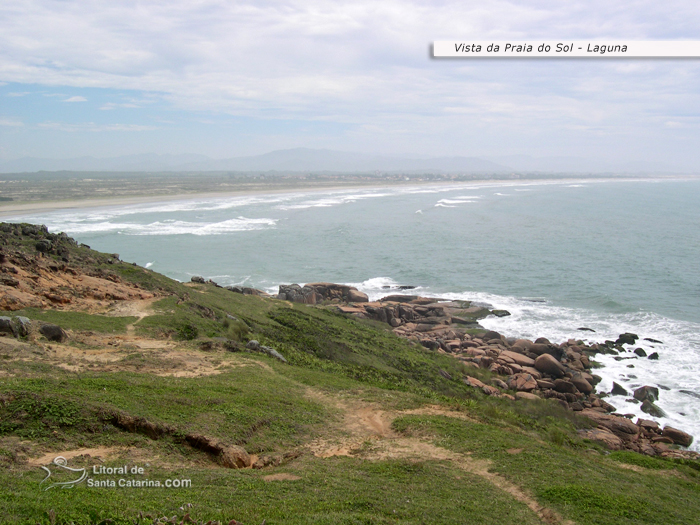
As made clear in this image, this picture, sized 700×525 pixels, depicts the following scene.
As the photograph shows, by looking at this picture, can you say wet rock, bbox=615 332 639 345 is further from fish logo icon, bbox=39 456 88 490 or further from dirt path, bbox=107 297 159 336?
fish logo icon, bbox=39 456 88 490

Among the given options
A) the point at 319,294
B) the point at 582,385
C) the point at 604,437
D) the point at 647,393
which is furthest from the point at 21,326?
the point at 647,393

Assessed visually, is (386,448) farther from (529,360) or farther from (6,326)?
(529,360)

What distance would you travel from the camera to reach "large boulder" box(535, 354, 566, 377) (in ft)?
84.7

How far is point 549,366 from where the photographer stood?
1024 inches

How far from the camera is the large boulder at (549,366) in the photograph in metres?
25.8

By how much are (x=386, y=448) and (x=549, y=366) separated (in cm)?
1700

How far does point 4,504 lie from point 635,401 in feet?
84.1

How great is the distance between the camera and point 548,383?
2462 cm

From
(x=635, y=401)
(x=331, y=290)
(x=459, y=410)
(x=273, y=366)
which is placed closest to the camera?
(x=459, y=410)

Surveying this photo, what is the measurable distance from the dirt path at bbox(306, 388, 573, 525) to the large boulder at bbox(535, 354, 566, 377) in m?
14.5

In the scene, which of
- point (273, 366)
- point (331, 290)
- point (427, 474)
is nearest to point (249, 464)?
point (427, 474)

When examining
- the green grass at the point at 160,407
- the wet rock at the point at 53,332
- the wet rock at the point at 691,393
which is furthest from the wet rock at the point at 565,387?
the wet rock at the point at 53,332

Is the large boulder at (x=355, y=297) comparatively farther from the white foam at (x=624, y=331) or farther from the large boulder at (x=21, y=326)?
the large boulder at (x=21, y=326)

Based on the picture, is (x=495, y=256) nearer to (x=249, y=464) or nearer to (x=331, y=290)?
(x=331, y=290)
